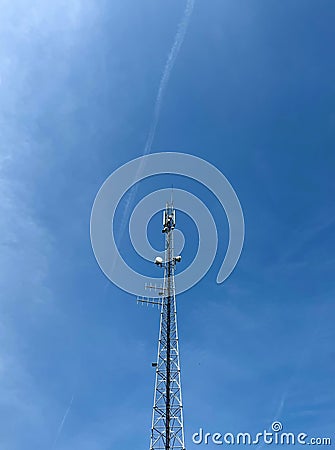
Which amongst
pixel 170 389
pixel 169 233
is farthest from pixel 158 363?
pixel 169 233

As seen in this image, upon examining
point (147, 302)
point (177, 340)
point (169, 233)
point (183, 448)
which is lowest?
point (183, 448)

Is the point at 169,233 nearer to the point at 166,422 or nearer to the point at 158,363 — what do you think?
the point at 158,363

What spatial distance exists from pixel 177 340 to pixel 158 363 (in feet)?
10.0

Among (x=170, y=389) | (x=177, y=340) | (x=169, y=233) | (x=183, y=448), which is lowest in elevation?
(x=183, y=448)

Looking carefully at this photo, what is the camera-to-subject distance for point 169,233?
58.0m

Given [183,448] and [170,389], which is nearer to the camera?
[183,448]

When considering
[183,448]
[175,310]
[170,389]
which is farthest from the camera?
[175,310]

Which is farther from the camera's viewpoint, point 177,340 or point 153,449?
point 177,340

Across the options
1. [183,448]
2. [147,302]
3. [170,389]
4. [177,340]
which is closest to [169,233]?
[147,302]

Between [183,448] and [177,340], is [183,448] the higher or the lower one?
the lower one

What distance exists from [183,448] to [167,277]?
57.1 ft

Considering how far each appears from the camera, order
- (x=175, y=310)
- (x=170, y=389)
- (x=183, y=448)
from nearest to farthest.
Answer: (x=183, y=448)
(x=170, y=389)
(x=175, y=310)

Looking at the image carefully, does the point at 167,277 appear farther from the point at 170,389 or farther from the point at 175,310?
the point at 170,389

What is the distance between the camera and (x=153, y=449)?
48594 mm
